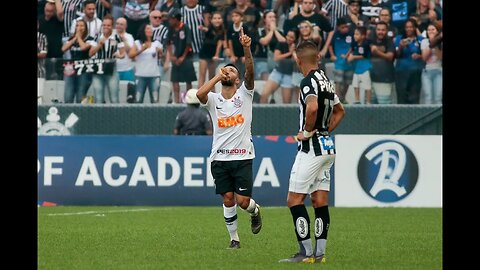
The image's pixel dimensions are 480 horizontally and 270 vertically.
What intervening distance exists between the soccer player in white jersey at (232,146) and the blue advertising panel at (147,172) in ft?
26.4

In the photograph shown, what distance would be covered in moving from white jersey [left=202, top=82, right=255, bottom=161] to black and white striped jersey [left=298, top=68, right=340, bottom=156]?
2.26 metres

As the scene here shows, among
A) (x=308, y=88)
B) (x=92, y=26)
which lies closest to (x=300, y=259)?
(x=308, y=88)

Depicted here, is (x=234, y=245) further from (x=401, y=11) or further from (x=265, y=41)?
(x=401, y=11)

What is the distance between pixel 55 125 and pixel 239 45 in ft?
13.5

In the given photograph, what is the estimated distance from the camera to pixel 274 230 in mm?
16359

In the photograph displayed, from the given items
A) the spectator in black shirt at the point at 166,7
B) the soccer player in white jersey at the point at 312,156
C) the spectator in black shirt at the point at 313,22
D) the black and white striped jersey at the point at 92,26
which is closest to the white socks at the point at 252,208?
the soccer player in white jersey at the point at 312,156

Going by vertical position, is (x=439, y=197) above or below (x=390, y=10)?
below

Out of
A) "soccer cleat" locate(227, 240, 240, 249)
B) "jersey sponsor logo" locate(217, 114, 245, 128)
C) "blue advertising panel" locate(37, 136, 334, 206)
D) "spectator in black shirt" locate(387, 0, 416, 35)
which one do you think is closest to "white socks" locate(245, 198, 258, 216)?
"soccer cleat" locate(227, 240, 240, 249)

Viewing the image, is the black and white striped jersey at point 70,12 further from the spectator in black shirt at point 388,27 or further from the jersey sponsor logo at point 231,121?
the jersey sponsor logo at point 231,121

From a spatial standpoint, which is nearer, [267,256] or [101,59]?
[267,256]

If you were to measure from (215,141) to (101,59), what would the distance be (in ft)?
32.9
